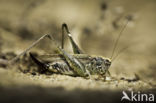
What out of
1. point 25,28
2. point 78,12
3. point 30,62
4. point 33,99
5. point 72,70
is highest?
point 78,12

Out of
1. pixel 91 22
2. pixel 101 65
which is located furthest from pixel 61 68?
pixel 91 22

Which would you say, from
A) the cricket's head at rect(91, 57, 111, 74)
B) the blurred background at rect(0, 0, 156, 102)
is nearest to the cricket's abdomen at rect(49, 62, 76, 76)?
the cricket's head at rect(91, 57, 111, 74)

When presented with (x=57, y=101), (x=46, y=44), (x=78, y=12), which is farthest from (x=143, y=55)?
(x=57, y=101)

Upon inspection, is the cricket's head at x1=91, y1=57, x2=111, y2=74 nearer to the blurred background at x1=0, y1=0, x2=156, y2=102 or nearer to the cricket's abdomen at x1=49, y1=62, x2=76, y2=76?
the cricket's abdomen at x1=49, y1=62, x2=76, y2=76

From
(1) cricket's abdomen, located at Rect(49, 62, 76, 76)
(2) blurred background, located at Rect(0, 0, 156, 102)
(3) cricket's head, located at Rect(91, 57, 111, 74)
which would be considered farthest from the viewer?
(2) blurred background, located at Rect(0, 0, 156, 102)

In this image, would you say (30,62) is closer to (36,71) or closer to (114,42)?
(36,71)

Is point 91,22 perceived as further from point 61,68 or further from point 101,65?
point 61,68

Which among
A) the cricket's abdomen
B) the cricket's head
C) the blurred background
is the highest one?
the blurred background

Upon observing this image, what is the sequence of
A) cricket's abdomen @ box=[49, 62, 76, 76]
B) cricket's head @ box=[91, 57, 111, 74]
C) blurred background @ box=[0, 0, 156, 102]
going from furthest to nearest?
blurred background @ box=[0, 0, 156, 102] < cricket's head @ box=[91, 57, 111, 74] < cricket's abdomen @ box=[49, 62, 76, 76]
